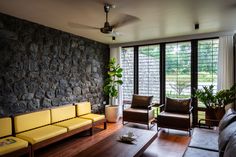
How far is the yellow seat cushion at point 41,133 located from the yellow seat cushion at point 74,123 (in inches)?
6.2

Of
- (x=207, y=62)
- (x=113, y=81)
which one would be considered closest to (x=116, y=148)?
(x=113, y=81)

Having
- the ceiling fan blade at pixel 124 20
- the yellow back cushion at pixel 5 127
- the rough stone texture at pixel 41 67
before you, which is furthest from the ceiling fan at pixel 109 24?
the yellow back cushion at pixel 5 127

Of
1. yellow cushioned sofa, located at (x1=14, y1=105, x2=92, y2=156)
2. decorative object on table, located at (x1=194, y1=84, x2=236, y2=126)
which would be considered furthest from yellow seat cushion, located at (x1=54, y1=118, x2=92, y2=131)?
decorative object on table, located at (x1=194, y1=84, x2=236, y2=126)

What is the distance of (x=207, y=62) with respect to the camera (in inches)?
187

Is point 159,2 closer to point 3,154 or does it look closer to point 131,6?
point 131,6

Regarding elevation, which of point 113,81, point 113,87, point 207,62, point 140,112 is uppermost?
point 207,62

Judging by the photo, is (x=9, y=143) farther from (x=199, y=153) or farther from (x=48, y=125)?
(x=199, y=153)

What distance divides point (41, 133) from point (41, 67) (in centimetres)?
154

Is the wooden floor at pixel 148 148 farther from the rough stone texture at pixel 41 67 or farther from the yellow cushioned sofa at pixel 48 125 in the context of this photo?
the rough stone texture at pixel 41 67

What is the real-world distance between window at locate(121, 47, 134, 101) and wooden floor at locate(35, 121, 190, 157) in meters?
1.83

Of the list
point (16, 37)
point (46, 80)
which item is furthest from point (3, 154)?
point (16, 37)

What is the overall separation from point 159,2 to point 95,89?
364 cm

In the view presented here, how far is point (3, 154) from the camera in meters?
2.44

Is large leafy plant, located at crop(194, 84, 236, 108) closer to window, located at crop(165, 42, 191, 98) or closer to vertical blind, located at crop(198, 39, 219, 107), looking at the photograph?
vertical blind, located at crop(198, 39, 219, 107)
